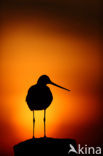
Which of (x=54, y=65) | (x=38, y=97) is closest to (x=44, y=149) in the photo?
(x=38, y=97)

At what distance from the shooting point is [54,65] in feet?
9.61

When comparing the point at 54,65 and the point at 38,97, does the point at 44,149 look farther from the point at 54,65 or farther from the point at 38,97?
the point at 54,65

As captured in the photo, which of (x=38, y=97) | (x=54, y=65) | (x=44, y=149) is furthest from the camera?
(x=54, y=65)

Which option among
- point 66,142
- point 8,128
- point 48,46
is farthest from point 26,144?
point 48,46

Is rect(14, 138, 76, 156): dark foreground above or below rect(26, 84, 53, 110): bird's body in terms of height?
below

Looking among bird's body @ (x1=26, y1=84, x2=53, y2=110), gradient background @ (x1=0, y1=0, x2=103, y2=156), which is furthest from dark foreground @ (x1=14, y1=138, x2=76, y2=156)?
gradient background @ (x1=0, y1=0, x2=103, y2=156)

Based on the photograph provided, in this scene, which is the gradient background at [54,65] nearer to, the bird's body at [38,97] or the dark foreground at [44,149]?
the bird's body at [38,97]

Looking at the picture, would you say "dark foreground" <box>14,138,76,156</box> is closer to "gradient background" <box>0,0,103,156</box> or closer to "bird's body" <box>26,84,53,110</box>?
"bird's body" <box>26,84,53,110</box>

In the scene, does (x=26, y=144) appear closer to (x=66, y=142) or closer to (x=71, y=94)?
(x=66, y=142)

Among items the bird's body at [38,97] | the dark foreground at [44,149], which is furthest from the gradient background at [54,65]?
the dark foreground at [44,149]

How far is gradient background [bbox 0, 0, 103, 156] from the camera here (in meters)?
2.87

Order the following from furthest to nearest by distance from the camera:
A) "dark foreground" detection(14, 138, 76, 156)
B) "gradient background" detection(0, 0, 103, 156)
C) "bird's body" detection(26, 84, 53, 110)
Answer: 1. "gradient background" detection(0, 0, 103, 156)
2. "bird's body" detection(26, 84, 53, 110)
3. "dark foreground" detection(14, 138, 76, 156)

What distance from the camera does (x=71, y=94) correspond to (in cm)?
295

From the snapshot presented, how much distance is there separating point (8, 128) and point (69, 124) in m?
0.61
